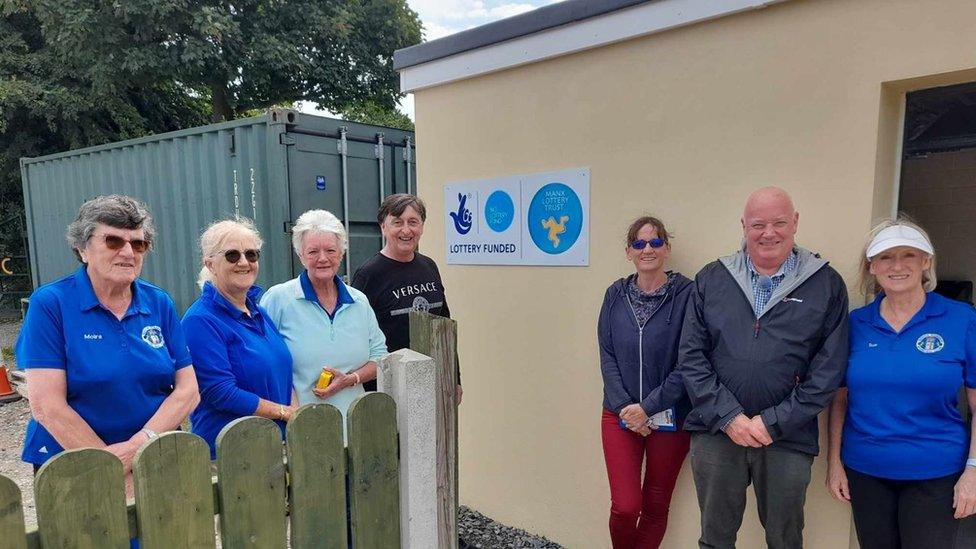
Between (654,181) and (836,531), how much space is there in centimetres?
165

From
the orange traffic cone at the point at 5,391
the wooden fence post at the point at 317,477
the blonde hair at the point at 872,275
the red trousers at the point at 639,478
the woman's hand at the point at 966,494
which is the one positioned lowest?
the orange traffic cone at the point at 5,391

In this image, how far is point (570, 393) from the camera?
3.02m

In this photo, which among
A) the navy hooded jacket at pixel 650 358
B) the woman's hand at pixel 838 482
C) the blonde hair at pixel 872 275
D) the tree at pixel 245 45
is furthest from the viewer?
the tree at pixel 245 45

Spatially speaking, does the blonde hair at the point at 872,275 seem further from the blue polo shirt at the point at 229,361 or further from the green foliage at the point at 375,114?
the green foliage at the point at 375,114

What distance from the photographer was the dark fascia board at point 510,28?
2686 mm

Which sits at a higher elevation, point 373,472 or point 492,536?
point 373,472

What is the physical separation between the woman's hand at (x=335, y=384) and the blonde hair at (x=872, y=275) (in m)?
1.98

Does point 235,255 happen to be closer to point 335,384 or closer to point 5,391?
point 335,384

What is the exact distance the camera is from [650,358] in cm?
238

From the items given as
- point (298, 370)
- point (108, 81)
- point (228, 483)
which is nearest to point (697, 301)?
point (298, 370)

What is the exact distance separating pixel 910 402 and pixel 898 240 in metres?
0.54

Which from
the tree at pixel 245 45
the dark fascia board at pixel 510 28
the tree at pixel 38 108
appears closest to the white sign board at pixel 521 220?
the dark fascia board at pixel 510 28

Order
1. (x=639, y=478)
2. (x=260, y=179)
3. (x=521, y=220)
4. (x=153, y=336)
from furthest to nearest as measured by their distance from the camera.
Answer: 1. (x=260, y=179)
2. (x=521, y=220)
3. (x=639, y=478)
4. (x=153, y=336)

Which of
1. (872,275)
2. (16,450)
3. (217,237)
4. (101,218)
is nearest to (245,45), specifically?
(16,450)
